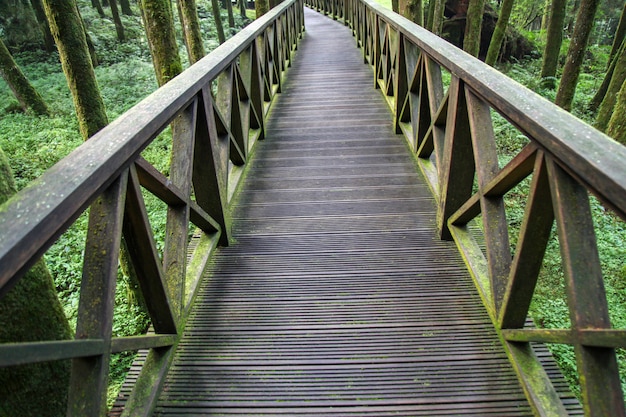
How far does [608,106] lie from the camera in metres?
7.71

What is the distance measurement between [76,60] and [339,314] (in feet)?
11.7

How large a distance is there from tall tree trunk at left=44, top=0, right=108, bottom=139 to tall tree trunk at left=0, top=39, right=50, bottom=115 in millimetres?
7498

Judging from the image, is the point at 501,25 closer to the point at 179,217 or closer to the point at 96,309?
the point at 179,217

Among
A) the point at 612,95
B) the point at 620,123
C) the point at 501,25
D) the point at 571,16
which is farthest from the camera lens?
the point at 571,16

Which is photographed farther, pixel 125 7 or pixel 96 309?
pixel 125 7

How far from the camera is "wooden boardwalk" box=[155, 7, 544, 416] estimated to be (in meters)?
1.86

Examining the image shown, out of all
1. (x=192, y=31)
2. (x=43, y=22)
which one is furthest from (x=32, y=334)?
(x=43, y=22)

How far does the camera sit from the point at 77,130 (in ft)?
34.4

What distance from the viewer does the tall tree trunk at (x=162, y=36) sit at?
446 cm

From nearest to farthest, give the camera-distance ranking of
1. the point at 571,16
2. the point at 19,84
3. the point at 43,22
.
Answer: the point at 19,84 → the point at 43,22 → the point at 571,16

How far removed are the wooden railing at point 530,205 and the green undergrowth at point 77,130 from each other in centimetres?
350

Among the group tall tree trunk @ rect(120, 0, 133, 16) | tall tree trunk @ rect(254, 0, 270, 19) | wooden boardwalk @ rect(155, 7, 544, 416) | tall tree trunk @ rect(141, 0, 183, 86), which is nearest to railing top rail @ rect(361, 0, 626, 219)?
wooden boardwalk @ rect(155, 7, 544, 416)

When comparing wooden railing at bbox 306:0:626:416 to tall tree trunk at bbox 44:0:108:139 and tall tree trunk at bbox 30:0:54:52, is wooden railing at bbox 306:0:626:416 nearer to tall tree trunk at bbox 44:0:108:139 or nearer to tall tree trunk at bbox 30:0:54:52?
tall tree trunk at bbox 44:0:108:139

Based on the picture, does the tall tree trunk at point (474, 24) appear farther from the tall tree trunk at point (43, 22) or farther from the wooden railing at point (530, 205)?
the tall tree trunk at point (43, 22)
